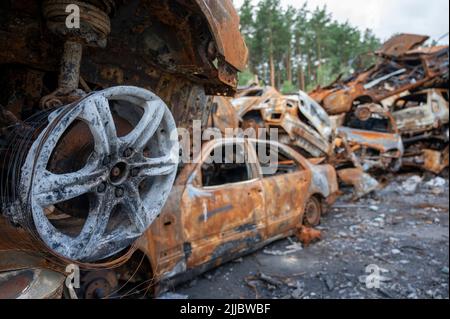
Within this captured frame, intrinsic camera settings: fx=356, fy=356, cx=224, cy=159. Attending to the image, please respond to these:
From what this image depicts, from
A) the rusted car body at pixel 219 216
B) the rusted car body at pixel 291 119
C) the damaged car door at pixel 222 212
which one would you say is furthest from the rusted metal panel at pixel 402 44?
the damaged car door at pixel 222 212

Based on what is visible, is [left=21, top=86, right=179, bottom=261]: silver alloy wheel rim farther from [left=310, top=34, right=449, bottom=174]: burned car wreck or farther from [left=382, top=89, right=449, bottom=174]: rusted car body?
[left=382, top=89, right=449, bottom=174]: rusted car body

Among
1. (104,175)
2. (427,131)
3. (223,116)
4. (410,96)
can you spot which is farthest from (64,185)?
(410,96)

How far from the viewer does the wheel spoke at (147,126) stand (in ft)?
4.66

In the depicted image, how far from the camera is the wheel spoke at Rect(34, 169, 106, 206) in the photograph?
1116mm

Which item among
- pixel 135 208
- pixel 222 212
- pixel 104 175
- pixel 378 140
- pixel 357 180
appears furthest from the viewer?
pixel 378 140

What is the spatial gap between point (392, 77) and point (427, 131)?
6.60ft

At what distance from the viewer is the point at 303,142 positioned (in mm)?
7172

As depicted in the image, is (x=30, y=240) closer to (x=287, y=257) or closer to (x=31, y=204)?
(x=31, y=204)

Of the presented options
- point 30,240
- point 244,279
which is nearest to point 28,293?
point 30,240

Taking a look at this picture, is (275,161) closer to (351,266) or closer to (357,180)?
(351,266)

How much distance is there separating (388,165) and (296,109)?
3.79m

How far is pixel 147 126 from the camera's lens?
4.79ft

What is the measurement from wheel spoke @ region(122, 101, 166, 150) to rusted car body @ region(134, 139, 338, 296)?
4.79ft

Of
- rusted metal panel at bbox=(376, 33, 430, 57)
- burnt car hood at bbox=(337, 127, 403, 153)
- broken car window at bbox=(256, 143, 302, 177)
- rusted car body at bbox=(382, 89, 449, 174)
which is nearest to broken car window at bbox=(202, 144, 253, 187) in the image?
broken car window at bbox=(256, 143, 302, 177)
